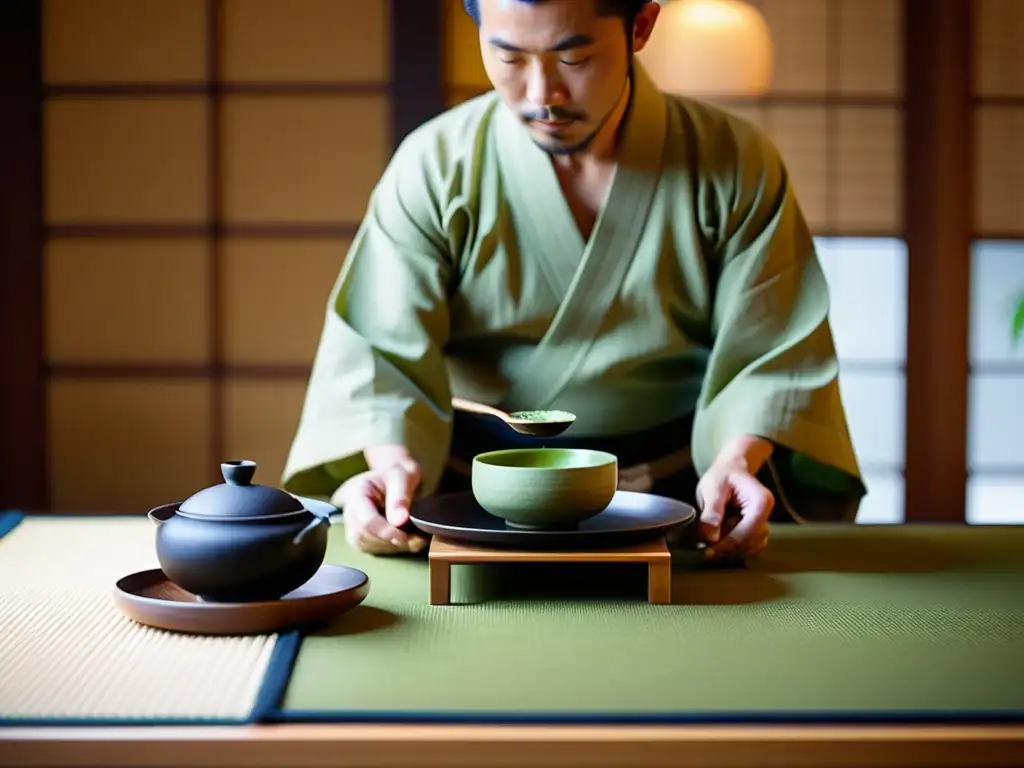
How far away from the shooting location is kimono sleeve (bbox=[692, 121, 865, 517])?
1.90 meters

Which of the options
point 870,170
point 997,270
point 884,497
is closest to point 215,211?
point 870,170

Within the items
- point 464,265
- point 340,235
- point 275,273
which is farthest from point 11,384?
point 464,265

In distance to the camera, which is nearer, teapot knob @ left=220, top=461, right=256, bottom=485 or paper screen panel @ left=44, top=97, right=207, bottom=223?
teapot knob @ left=220, top=461, right=256, bottom=485

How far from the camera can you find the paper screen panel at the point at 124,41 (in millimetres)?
4402

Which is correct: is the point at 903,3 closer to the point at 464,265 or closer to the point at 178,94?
the point at 178,94

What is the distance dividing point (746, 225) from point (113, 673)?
123cm

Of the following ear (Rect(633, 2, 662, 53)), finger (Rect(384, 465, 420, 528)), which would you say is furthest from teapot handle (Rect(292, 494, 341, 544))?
ear (Rect(633, 2, 662, 53))

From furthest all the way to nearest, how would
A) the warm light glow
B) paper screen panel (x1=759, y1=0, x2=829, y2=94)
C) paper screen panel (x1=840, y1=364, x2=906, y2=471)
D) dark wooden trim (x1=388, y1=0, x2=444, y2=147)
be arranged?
1. paper screen panel (x1=840, y1=364, x2=906, y2=471)
2. paper screen panel (x1=759, y1=0, x2=829, y2=94)
3. dark wooden trim (x1=388, y1=0, x2=444, y2=147)
4. the warm light glow

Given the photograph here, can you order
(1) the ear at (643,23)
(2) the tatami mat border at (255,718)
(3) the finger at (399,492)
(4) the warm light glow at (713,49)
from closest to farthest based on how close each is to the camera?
(2) the tatami mat border at (255,718)
(3) the finger at (399,492)
(1) the ear at (643,23)
(4) the warm light glow at (713,49)

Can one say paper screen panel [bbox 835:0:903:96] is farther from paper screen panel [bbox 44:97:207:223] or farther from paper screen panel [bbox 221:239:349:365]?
paper screen panel [bbox 44:97:207:223]

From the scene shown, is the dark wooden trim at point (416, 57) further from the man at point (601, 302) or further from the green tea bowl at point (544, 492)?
the green tea bowl at point (544, 492)

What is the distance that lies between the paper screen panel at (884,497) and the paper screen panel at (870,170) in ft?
3.11

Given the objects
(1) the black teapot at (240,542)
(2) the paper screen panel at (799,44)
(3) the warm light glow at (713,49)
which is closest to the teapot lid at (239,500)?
(1) the black teapot at (240,542)

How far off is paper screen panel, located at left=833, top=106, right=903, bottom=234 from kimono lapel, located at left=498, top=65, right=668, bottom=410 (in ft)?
9.10
